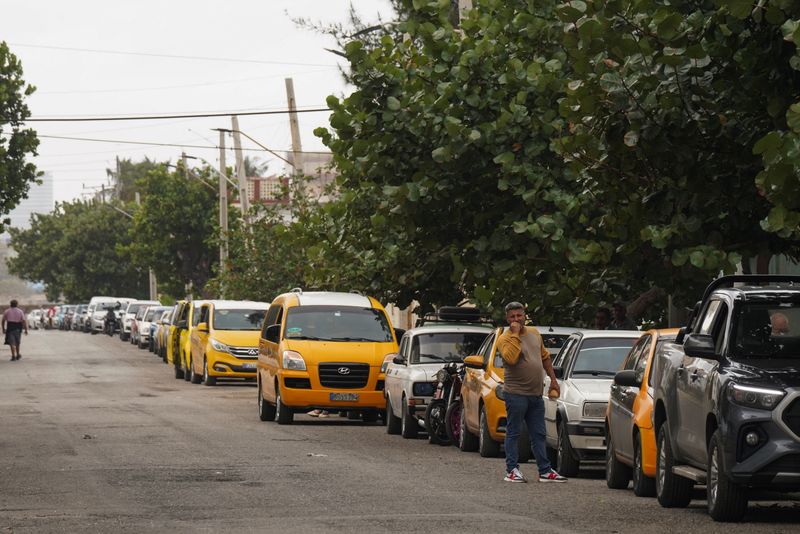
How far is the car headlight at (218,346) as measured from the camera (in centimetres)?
3831

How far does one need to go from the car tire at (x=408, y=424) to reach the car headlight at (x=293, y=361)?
317 cm

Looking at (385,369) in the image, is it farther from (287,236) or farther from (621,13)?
(621,13)

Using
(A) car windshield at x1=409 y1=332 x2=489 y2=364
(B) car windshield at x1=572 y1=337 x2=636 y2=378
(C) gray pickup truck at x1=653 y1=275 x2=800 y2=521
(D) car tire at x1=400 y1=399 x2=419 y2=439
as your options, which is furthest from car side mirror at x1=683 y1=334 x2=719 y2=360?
(A) car windshield at x1=409 y1=332 x2=489 y2=364

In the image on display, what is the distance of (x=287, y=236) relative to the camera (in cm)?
2923

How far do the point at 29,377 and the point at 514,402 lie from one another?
2772 centimetres

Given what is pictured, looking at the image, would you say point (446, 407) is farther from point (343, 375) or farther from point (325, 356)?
point (325, 356)

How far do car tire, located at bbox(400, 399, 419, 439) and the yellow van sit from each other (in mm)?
2217

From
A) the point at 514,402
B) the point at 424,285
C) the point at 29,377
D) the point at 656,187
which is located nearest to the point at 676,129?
the point at 656,187

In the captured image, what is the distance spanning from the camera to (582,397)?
58.6ft

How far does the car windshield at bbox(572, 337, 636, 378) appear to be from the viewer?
1886 centimetres

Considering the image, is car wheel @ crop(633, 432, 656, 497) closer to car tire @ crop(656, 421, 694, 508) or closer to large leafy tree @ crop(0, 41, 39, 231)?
car tire @ crop(656, 421, 694, 508)

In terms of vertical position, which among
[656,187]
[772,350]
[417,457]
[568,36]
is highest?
[568,36]

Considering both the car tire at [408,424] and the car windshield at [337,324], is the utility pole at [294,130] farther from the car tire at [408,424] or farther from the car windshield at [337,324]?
the car tire at [408,424]

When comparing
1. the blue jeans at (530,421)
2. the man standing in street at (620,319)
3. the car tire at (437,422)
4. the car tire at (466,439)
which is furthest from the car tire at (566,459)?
the man standing in street at (620,319)
